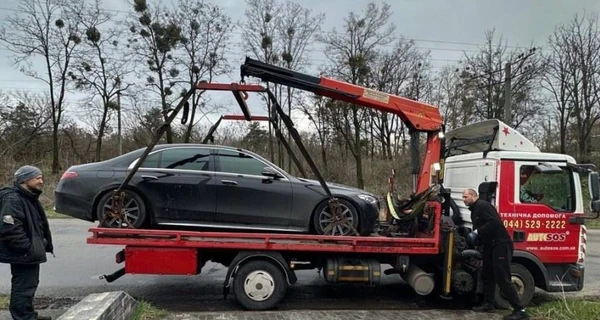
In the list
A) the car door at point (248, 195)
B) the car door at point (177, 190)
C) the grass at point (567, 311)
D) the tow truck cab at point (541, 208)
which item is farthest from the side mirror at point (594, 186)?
the car door at point (177, 190)

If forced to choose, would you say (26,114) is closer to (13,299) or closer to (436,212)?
(13,299)

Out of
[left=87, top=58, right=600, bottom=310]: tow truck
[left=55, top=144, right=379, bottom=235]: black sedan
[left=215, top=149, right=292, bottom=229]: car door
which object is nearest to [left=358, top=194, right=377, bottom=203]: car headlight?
[left=55, top=144, right=379, bottom=235]: black sedan

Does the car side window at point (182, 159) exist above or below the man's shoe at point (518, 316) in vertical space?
above

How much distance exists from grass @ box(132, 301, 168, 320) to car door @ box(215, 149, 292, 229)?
4.45 feet

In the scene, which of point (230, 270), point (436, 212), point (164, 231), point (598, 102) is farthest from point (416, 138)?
point (598, 102)

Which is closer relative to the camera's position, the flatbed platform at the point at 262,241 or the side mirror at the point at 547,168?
the flatbed platform at the point at 262,241

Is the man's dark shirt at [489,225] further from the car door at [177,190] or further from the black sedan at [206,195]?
the car door at [177,190]

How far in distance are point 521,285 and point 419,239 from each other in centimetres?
159

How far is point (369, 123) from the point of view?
28.8 m

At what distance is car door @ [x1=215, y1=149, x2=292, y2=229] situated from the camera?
5.74 m

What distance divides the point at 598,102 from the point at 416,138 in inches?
998

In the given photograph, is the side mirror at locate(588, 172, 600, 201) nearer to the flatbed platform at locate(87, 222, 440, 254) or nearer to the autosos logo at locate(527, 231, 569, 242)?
the autosos logo at locate(527, 231, 569, 242)

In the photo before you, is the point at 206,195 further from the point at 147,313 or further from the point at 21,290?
the point at 21,290

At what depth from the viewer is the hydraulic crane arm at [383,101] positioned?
589 cm
